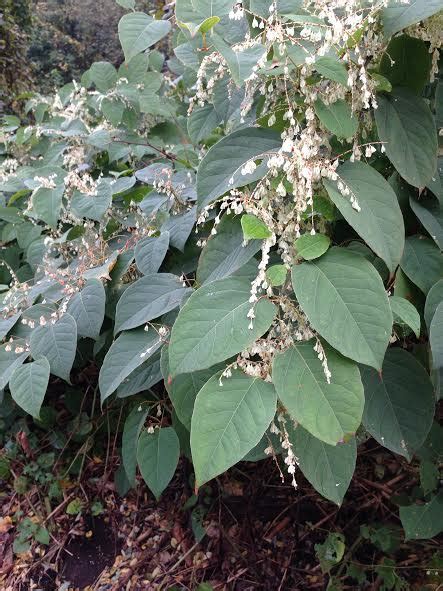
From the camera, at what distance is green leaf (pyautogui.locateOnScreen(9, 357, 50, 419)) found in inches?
43.1

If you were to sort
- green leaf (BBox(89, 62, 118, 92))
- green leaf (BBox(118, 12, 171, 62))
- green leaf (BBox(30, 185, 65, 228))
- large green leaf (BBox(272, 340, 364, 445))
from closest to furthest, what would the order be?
large green leaf (BBox(272, 340, 364, 445)), green leaf (BBox(118, 12, 171, 62)), green leaf (BBox(30, 185, 65, 228)), green leaf (BBox(89, 62, 118, 92))

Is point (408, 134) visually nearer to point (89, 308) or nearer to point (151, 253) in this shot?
point (151, 253)

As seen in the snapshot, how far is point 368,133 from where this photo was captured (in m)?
0.91

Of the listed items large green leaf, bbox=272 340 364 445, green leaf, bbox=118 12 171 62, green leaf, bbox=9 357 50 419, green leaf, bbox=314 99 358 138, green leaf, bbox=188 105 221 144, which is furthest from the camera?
green leaf, bbox=188 105 221 144

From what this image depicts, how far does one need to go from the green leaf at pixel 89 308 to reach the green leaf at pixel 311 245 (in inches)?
21.6

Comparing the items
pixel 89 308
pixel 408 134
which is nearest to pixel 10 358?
pixel 89 308

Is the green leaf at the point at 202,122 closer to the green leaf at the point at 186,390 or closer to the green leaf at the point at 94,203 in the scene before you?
the green leaf at the point at 94,203

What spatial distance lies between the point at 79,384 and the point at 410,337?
1273 millimetres

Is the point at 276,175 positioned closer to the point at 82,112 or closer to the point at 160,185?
the point at 160,185

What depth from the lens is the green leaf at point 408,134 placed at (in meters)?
0.83

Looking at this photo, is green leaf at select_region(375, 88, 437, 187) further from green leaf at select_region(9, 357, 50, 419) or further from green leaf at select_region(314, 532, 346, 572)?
green leaf at select_region(314, 532, 346, 572)

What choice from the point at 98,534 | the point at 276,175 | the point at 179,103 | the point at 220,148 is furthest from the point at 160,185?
the point at 98,534

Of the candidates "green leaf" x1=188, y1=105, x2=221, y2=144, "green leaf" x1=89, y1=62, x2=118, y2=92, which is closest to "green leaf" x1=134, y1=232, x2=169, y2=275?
"green leaf" x1=188, y1=105, x2=221, y2=144

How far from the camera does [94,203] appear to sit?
4.37 ft
